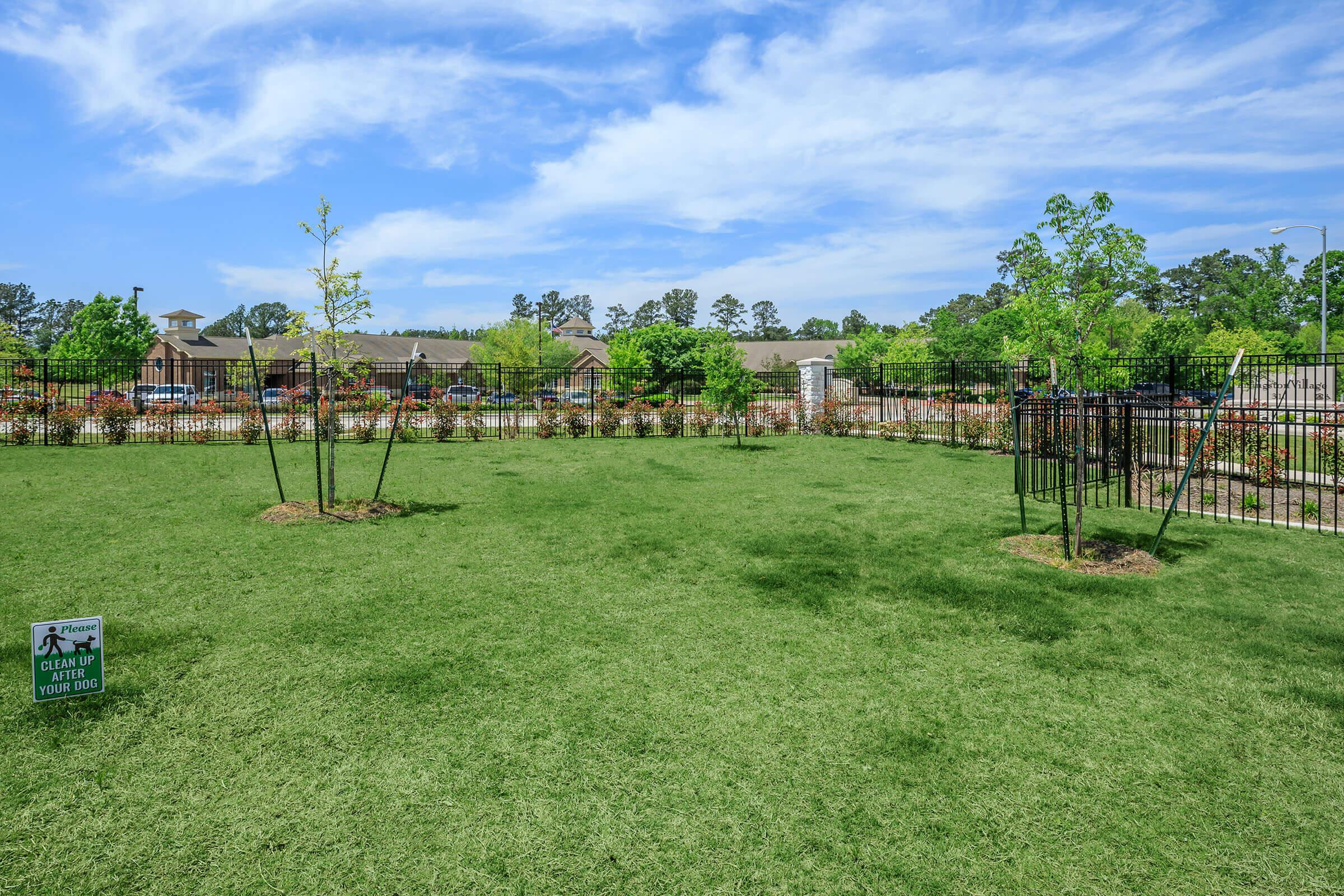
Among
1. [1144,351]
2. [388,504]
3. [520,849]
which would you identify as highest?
[1144,351]

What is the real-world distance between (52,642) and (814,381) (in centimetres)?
2206

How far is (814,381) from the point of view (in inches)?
951

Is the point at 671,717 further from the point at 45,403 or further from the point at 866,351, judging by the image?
the point at 866,351

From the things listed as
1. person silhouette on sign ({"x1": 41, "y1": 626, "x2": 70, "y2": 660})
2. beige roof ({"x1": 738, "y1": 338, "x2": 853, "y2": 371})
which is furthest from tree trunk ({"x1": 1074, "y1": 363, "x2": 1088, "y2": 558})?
beige roof ({"x1": 738, "y1": 338, "x2": 853, "y2": 371})

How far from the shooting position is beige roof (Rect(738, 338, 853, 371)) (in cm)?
7519

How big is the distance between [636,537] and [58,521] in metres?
7.42

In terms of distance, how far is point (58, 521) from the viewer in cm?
916

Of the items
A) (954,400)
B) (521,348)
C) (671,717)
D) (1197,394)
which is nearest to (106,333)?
(521,348)

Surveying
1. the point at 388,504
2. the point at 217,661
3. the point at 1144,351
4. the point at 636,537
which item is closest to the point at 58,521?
the point at 388,504

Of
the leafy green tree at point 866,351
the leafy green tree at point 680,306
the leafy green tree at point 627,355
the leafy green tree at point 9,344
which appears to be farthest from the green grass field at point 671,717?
the leafy green tree at point 680,306

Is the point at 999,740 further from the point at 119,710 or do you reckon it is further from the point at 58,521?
the point at 58,521

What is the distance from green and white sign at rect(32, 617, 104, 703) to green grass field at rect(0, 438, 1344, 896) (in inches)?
9.9

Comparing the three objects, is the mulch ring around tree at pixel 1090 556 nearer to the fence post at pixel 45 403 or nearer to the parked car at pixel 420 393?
the parked car at pixel 420 393

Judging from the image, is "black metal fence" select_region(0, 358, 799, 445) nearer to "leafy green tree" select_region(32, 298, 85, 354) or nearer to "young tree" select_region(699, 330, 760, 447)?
"young tree" select_region(699, 330, 760, 447)
